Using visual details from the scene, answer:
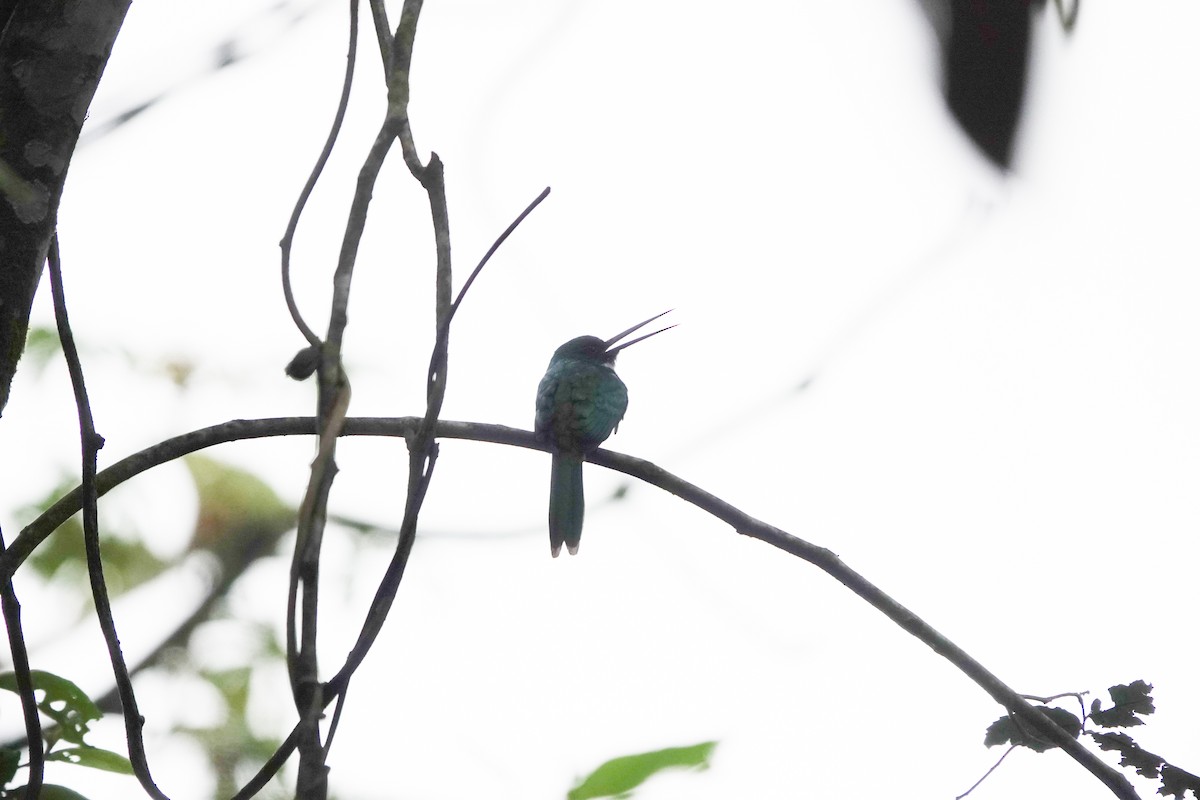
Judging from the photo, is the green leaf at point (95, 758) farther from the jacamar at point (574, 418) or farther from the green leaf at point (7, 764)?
the jacamar at point (574, 418)

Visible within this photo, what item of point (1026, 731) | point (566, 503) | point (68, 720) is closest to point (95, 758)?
point (68, 720)

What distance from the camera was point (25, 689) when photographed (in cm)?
129

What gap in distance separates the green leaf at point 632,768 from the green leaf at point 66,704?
0.65 m

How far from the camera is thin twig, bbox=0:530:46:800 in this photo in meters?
1.24

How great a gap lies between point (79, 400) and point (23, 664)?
0.31m

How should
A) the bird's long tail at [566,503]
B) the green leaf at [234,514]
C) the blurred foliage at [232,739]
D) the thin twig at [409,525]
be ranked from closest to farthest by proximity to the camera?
1. the thin twig at [409,525]
2. the bird's long tail at [566,503]
3. the blurred foliage at [232,739]
4. the green leaf at [234,514]

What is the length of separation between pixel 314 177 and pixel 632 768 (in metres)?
0.75

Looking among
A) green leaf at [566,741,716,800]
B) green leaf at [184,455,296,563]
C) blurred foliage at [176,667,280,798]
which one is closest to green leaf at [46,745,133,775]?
green leaf at [566,741,716,800]

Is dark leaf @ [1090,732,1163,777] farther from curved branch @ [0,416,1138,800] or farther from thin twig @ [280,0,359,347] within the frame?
thin twig @ [280,0,359,347]

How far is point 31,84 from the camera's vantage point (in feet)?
4.37

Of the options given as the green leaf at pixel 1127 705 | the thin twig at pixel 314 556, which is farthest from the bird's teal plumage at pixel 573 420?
the thin twig at pixel 314 556

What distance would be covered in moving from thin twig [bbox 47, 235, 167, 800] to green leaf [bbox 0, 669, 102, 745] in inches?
7.1

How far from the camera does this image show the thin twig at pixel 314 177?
3.81ft

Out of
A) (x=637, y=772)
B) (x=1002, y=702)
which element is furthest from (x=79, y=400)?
(x=1002, y=702)
